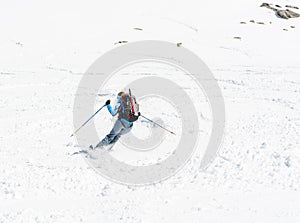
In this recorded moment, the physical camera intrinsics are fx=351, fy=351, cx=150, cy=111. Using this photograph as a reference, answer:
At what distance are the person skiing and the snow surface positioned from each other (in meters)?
0.50

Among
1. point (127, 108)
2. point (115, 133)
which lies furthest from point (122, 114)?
point (115, 133)

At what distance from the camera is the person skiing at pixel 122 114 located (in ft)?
35.5

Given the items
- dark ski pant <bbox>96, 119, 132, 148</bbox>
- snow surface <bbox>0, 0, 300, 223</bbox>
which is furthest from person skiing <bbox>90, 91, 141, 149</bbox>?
snow surface <bbox>0, 0, 300, 223</bbox>

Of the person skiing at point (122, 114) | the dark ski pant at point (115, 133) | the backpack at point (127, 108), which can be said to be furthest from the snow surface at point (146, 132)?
A: the backpack at point (127, 108)

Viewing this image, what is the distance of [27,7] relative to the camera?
4425 centimetres

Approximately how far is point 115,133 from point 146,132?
2.01 m

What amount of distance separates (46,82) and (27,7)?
26.3 meters

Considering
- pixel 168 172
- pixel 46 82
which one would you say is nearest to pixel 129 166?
pixel 168 172

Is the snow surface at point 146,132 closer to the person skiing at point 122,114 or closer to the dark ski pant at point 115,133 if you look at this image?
the dark ski pant at point 115,133

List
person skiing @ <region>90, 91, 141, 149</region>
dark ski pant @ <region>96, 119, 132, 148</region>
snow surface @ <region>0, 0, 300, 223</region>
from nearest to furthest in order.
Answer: snow surface @ <region>0, 0, 300, 223</region> → person skiing @ <region>90, 91, 141, 149</region> → dark ski pant @ <region>96, 119, 132, 148</region>

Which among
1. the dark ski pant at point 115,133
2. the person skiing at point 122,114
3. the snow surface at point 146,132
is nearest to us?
the snow surface at point 146,132

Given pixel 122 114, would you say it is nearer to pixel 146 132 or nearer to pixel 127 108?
pixel 127 108

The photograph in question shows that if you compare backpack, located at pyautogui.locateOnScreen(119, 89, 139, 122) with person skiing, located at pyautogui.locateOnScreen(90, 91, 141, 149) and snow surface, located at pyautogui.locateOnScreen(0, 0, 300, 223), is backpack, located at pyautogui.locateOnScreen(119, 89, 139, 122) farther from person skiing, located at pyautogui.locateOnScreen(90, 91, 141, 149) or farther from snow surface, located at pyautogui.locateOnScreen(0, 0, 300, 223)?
snow surface, located at pyautogui.locateOnScreen(0, 0, 300, 223)

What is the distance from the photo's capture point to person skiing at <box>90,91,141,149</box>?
10.8m
